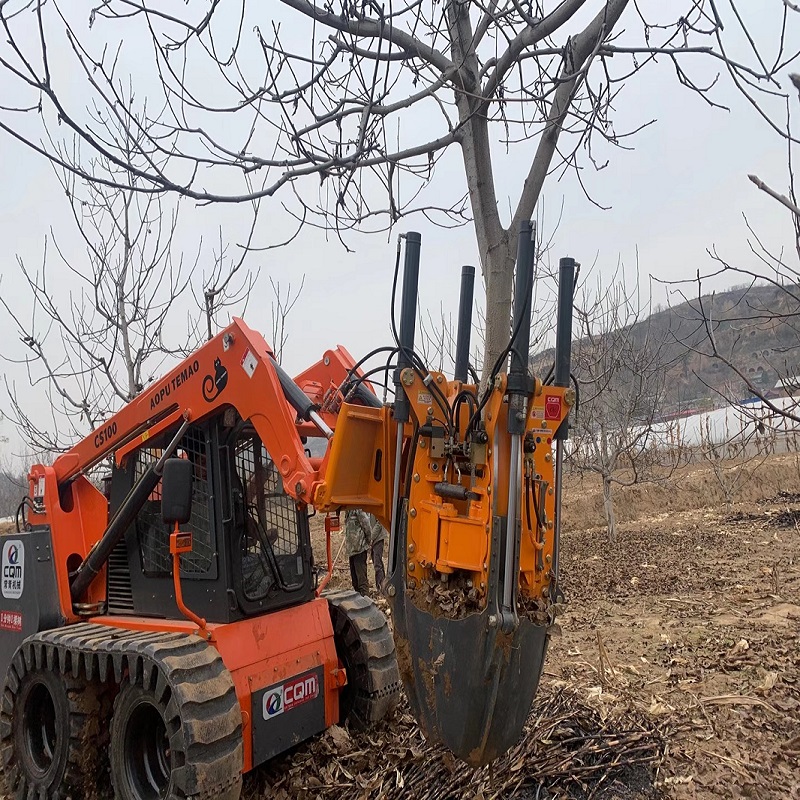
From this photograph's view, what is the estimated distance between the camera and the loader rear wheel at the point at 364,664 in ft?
15.6

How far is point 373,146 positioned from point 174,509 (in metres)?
2.17

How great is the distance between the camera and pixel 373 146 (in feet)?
11.5

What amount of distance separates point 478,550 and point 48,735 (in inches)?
135

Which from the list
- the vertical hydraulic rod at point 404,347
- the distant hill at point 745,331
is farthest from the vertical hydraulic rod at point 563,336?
the vertical hydraulic rod at point 404,347

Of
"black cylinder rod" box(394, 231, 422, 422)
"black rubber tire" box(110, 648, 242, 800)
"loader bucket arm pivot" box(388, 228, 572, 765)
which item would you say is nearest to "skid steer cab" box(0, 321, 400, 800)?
"black rubber tire" box(110, 648, 242, 800)

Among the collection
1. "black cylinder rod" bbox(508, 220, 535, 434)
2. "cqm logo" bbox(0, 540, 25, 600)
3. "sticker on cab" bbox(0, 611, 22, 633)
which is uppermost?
"black cylinder rod" bbox(508, 220, 535, 434)

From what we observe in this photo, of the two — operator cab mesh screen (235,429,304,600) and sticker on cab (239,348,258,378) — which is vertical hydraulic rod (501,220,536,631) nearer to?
sticker on cab (239,348,258,378)

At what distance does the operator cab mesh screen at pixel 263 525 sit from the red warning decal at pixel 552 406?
194cm

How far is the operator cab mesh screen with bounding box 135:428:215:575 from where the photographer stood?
14.5 ft

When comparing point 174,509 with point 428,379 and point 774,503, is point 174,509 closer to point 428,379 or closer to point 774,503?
point 428,379

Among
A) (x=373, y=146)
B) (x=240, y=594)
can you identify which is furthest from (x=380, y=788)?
(x=373, y=146)

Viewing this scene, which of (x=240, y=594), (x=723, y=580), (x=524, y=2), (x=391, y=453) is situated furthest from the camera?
(x=723, y=580)

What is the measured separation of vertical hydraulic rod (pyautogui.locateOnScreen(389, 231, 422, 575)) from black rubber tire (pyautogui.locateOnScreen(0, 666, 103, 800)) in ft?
7.62

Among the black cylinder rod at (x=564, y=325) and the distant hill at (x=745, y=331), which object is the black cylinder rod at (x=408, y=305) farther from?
the distant hill at (x=745, y=331)
